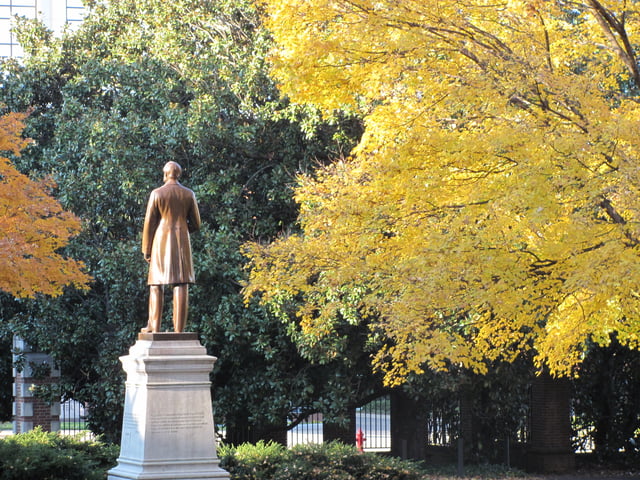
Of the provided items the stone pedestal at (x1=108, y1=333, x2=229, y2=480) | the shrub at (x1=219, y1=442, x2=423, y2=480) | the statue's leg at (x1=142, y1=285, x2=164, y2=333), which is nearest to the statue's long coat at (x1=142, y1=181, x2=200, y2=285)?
the statue's leg at (x1=142, y1=285, x2=164, y2=333)

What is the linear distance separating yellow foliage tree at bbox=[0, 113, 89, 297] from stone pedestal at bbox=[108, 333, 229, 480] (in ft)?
21.5

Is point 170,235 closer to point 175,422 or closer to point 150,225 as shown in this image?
point 150,225

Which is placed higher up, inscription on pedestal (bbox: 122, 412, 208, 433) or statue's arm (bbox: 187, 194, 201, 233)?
statue's arm (bbox: 187, 194, 201, 233)

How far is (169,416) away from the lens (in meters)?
11.4

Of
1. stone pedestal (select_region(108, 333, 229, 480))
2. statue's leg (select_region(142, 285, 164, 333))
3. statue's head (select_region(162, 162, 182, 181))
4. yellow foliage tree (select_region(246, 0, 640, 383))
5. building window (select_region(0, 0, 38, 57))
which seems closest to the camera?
yellow foliage tree (select_region(246, 0, 640, 383))

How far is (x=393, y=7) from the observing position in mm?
11898

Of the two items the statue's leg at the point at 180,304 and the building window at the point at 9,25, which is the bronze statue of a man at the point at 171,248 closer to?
the statue's leg at the point at 180,304

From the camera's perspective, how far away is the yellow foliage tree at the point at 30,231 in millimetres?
17859

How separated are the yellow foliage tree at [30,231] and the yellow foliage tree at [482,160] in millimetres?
6972

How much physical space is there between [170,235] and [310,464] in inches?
196

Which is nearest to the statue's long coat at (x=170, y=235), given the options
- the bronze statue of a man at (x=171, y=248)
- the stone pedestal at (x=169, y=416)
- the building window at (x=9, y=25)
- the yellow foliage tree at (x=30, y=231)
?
the bronze statue of a man at (x=171, y=248)

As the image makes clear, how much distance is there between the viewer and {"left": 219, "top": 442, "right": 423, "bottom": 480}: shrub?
14.6 m

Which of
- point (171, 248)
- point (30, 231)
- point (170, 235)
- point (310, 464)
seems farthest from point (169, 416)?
point (30, 231)

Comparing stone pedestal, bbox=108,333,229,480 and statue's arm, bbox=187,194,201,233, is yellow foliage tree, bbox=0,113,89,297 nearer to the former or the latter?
statue's arm, bbox=187,194,201,233
